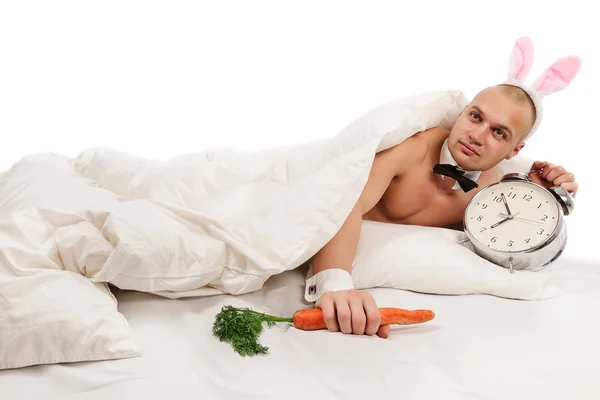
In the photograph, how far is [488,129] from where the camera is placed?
6.28 feet

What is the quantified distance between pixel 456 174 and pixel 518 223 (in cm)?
21

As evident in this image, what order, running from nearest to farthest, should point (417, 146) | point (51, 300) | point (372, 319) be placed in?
point (51, 300) < point (372, 319) < point (417, 146)

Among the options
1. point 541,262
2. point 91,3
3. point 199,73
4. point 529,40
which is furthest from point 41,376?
point 91,3

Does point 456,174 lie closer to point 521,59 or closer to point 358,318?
point 521,59

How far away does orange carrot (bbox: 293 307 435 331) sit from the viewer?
5.07 feet

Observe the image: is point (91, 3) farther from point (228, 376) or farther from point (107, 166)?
point (228, 376)

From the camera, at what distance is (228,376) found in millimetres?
1355

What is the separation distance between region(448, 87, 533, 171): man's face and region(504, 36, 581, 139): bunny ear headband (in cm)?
5

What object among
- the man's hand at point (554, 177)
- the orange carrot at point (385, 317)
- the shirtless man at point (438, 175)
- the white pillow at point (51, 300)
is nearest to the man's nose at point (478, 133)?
the shirtless man at point (438, 175)

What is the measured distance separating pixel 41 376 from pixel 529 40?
4.83ft

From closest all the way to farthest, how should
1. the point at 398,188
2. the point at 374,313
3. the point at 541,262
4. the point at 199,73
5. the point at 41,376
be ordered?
the point at 41,376, the point at 374,313, the point at 541,262, the point at 398,188, the point at 199,73

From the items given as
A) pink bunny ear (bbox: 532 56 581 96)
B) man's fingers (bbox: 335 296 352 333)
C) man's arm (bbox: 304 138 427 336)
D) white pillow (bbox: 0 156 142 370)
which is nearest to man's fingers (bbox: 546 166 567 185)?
→ pink bunny ear (bbox: 532 56 581 96)

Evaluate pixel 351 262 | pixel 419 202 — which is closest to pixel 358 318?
pixel 351 262

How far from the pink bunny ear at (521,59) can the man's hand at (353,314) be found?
80 cm
